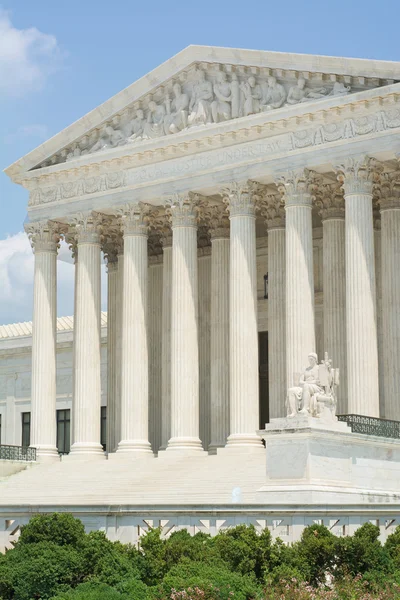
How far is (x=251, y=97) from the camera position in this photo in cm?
5544

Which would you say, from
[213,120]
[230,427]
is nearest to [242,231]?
[213,120]

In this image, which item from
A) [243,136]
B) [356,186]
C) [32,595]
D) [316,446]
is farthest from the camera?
[243,136]

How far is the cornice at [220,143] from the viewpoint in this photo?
51094mm

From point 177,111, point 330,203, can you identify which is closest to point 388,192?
point 330,203

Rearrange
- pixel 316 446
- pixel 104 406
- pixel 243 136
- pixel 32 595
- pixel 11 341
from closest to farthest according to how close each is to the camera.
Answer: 1. pixel 32 595
2. pixel 316 446
3. pixel 243 136
4. pixel 104 406
5. pixel 11 341

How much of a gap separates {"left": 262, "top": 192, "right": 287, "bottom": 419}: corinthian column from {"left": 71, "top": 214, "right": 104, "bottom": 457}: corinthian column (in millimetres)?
9009

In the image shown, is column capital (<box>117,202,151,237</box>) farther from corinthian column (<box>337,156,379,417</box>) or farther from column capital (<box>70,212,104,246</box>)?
corinthian column (<box>337,156,379,417</box>)

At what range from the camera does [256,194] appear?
183ft

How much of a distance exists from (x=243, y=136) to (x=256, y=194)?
284 cm

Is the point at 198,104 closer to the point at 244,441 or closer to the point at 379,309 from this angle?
the point at 379,309

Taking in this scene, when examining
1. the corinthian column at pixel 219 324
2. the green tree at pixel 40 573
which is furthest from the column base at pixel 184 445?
the green tree at pixel 40 573

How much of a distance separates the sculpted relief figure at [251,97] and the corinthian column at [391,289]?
6.93 meters

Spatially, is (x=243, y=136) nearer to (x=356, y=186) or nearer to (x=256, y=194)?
(x=256, y=194)

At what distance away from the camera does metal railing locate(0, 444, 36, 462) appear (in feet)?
192
